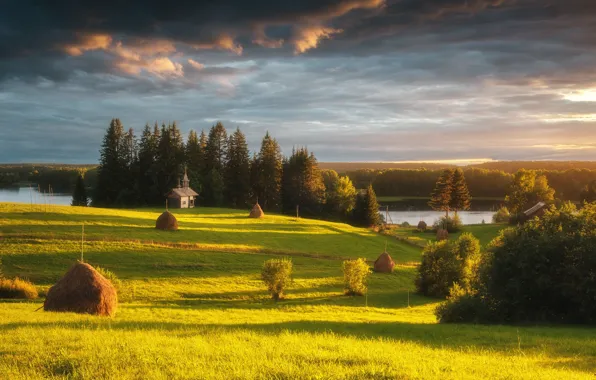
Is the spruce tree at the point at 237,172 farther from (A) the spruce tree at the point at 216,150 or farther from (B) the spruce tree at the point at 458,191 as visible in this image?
(B) the spruce tree at the point at 458,191

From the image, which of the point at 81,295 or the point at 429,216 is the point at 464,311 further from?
the point at 429,216

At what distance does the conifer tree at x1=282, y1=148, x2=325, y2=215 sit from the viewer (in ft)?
337

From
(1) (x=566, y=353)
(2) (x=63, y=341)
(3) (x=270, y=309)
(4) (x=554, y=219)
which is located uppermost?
(4) (x=554, y=219)

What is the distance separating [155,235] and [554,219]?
35873 mm

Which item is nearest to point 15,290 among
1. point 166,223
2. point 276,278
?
point 276,278

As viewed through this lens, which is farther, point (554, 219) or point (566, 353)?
point (554, 219)

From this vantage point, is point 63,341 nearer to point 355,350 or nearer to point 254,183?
point 355,350

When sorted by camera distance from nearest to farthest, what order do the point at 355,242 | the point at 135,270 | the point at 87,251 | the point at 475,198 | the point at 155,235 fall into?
the point at 135,270
the point at 87,251
the point at 155,235
the point at 355,242
the point at 475,198

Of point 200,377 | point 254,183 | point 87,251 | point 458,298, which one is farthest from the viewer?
point 254,183

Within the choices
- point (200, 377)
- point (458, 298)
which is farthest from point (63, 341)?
point (458, 298)

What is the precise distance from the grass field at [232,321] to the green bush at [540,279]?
2872 mm

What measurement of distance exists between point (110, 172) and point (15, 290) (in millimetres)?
70000

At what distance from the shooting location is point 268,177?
104m

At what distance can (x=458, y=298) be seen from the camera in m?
26.3
